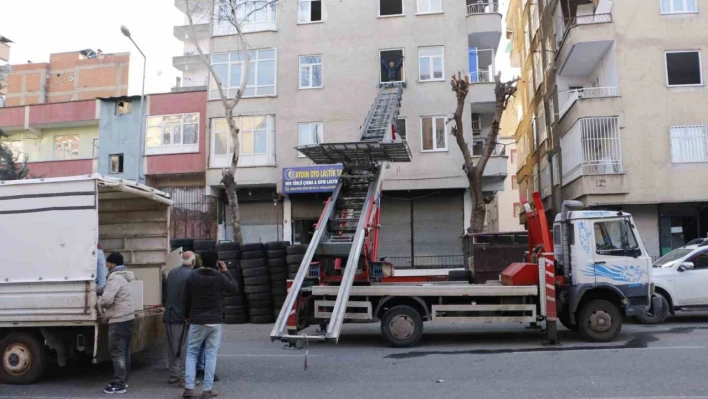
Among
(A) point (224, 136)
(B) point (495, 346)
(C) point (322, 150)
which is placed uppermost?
(A) point (224, 136)

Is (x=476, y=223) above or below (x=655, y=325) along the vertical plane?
above

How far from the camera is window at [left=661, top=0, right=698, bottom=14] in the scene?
20844mm

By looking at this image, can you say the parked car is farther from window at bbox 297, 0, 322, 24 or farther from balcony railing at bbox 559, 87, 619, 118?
window at bbox 297, 0, 322, 24

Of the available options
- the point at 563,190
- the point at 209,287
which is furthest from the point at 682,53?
the point at 209,287

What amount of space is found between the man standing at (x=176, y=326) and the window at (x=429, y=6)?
66.6 ft

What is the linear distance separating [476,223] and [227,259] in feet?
28.5

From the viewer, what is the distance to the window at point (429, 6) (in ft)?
81.9

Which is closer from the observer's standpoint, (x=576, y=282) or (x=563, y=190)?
(x=576, y=282)

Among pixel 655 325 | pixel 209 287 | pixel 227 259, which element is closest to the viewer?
pixel 209 287

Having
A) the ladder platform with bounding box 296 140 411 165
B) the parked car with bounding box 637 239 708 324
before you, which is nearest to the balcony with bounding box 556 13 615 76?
the parked car with bounding box 637 239 708 324

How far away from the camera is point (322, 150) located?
12.0m

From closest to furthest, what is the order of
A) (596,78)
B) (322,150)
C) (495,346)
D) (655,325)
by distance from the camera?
1. (495,346)
2. (322,150)
3. (655,325)
4. (596,78)

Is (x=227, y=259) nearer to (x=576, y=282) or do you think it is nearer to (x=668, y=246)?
(x=576, y=282)

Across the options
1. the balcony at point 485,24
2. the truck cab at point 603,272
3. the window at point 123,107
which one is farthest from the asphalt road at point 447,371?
the window at point 123,107
